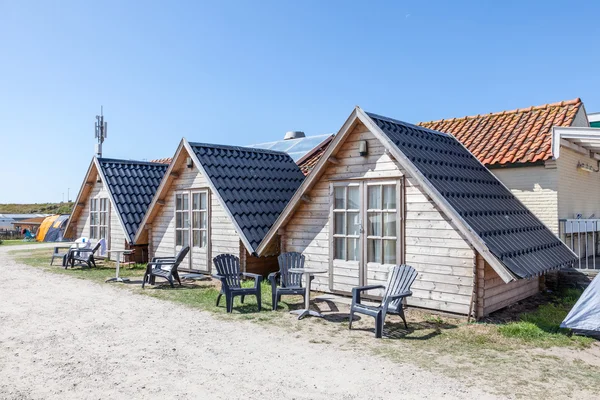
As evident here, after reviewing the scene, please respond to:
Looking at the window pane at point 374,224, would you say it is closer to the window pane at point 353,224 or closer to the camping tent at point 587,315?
the window pane at point 353,224

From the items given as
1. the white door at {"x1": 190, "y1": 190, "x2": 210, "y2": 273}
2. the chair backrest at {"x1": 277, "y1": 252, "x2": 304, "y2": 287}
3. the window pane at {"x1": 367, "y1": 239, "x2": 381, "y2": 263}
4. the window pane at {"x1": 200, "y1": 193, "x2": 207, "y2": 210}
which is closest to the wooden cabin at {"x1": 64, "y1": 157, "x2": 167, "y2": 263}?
the white door at {"x1": 190, "y1": 190, "x2": 210, "y2": 273}

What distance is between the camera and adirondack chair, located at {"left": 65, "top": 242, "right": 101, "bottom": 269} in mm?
15164

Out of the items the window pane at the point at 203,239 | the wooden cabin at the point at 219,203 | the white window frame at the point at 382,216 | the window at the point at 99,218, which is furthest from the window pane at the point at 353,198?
the window at the point at 99,218

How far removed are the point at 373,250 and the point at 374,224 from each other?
492mm

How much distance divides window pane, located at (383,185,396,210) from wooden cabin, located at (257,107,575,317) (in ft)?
0.06

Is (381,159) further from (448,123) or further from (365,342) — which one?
(448,123)

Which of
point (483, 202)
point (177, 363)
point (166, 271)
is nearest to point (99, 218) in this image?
point (166, 271)

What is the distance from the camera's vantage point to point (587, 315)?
22.5 feet

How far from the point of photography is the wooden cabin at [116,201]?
16000 mm

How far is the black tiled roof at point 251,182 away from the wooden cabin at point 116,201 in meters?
4.45

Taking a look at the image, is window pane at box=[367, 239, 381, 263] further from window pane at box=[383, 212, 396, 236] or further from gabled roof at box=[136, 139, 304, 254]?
gabled roof at box=[136, 139, 304, 254]

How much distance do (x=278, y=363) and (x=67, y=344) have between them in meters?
3.07

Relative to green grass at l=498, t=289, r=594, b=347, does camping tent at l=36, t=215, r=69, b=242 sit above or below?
above

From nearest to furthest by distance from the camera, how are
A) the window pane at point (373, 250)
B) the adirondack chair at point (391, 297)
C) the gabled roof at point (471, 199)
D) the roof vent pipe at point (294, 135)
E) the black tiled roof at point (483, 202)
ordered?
the adirondack chair at point (391, 297) < the gabled roof at point (471, 199) < the black tiled roof at point (483, 202) < the window pane at point (373, 250) < the roof vent pipe at point (294, 135)
